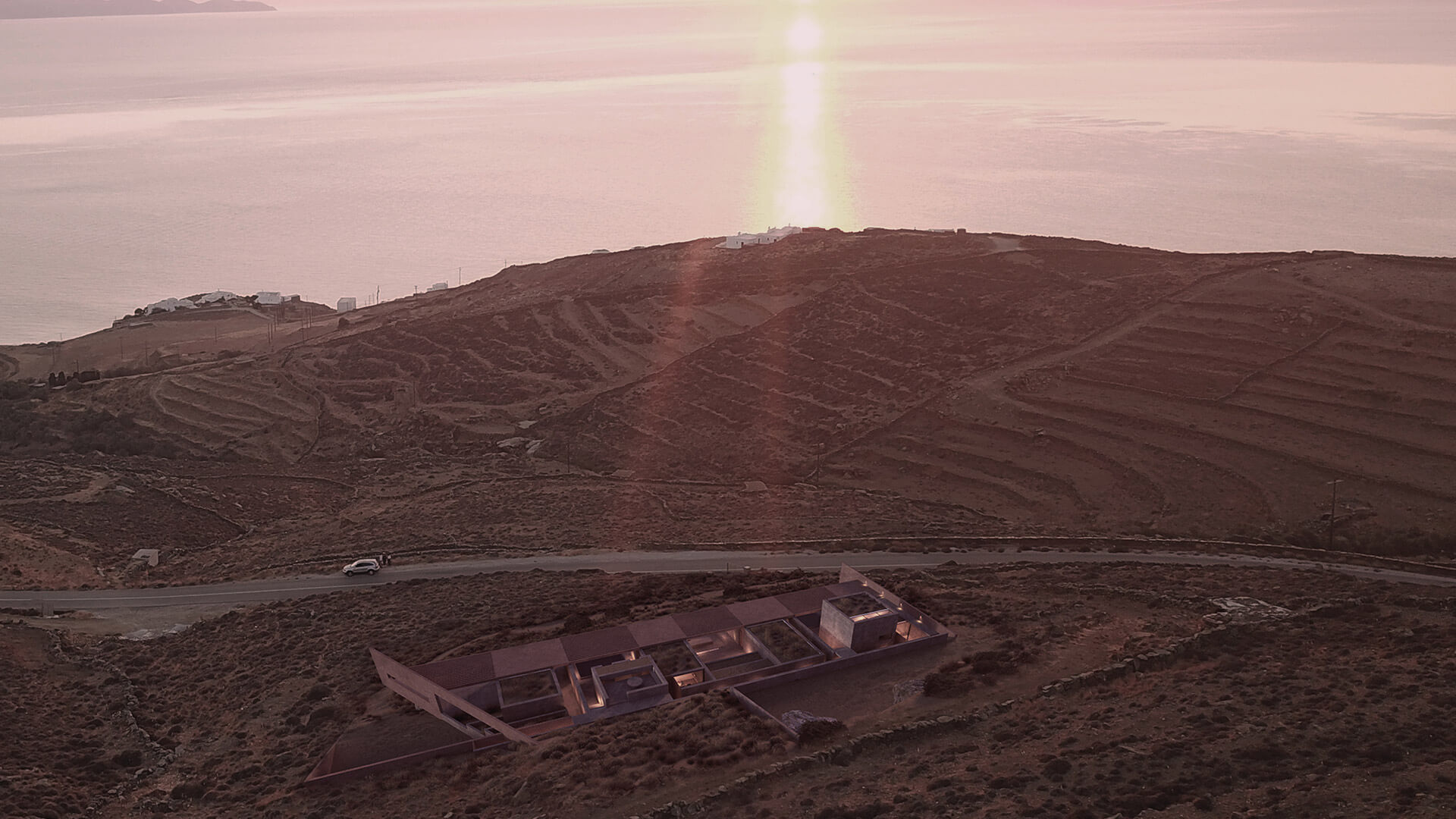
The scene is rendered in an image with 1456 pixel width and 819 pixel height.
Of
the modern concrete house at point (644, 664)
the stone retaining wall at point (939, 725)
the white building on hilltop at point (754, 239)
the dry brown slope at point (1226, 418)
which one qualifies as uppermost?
the white building on hilltop at point (754, 239)

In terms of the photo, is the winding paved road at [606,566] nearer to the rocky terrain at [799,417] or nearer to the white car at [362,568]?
the white car at [362,568]

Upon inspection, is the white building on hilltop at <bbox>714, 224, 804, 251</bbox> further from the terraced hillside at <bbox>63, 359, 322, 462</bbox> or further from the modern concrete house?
the modern concrete house

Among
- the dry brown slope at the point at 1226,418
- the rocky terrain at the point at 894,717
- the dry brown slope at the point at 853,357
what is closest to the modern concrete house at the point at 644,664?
the rocky terrain at the point at 894,717

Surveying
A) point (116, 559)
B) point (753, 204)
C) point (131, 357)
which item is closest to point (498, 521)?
point (116, 559)

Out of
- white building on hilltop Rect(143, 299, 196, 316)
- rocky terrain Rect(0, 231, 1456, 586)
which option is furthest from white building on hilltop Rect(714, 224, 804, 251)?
white building on hilltop Rect(143, 299, 196, 316)

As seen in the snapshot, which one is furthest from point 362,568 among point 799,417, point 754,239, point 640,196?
point 640,196

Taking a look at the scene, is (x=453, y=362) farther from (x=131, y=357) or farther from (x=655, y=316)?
(x=131, y=357)
